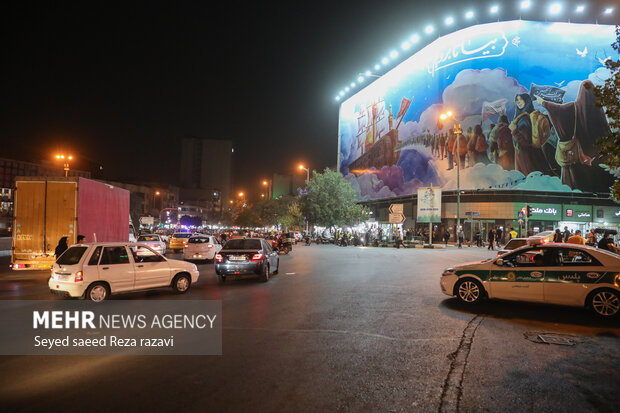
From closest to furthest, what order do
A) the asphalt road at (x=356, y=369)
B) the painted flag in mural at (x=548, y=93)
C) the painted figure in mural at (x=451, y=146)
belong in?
the asphalt road at (x=356, y=369) < the painted flag in mural at (x=548, y=93) < the painted figure in mural at (x=451, y=146)

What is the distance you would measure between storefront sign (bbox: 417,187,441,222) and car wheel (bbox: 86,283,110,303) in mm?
31564

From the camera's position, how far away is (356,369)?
495 centimetres

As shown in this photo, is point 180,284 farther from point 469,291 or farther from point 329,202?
point 329,202

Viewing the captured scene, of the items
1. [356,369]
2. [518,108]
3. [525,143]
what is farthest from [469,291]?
[518,108]

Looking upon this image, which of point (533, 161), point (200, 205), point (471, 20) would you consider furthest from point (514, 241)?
A: point (200, 205)

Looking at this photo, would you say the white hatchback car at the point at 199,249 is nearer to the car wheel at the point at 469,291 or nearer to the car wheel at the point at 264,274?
the car wheel at the point at 264,274

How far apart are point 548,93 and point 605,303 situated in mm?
45495

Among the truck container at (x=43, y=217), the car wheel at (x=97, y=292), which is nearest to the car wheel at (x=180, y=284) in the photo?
the car wheel at (x=97, y=292)

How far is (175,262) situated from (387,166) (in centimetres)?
5381

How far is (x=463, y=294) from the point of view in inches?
363

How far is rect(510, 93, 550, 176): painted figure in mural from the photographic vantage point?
4428cm

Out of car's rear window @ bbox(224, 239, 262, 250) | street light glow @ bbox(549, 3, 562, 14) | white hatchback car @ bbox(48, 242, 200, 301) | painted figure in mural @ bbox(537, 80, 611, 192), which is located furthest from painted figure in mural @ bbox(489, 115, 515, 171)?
white hatchback car @ bbox(48, 242, 200, 301)

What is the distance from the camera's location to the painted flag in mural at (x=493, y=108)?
150 feet

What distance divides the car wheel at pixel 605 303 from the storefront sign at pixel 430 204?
29.1 m
